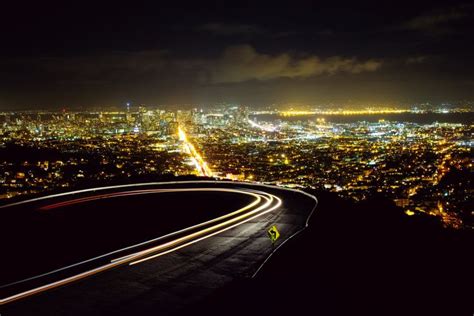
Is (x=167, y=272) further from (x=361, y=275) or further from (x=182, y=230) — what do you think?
(x=361, y=275)

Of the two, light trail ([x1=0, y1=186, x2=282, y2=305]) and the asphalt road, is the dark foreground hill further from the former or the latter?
light trail ([x1=0, y1=186, x2=282, y2=305])

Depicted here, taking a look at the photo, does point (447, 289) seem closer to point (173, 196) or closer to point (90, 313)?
point (90, 313)

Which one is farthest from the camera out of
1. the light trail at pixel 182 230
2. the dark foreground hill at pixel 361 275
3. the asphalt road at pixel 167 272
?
the light trail at pixel 182 230

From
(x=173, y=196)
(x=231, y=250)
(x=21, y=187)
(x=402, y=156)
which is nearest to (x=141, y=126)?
(x=402, y=156)

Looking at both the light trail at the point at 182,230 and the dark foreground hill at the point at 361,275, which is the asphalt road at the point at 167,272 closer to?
the light trail at the point at 182,230

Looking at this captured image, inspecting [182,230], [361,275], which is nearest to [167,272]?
[182,230]

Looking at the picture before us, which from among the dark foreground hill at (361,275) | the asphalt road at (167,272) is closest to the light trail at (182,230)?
the asphalt road at (167,272)
